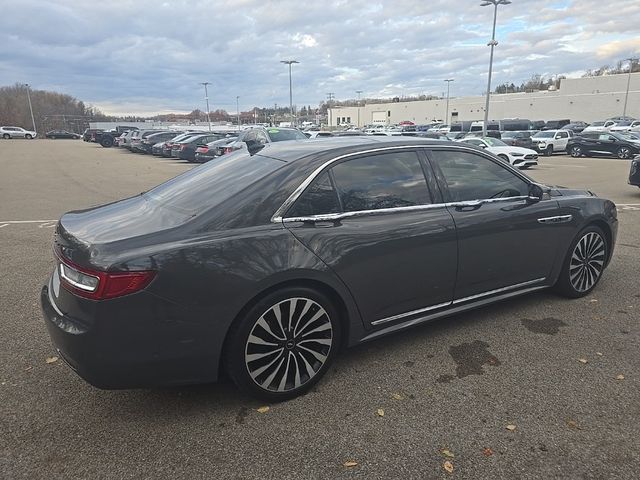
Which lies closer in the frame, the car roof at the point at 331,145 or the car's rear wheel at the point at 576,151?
the car roof at the point at 331,145

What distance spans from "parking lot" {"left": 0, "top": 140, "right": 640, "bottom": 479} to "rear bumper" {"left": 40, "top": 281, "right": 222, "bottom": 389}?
1.14ft

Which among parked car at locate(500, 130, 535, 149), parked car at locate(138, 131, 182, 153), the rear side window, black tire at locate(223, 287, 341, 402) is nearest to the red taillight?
black tire at locate(223, 287, 341, 402)

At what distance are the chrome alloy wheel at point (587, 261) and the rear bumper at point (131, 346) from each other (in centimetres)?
353

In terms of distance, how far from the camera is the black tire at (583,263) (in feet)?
14.6

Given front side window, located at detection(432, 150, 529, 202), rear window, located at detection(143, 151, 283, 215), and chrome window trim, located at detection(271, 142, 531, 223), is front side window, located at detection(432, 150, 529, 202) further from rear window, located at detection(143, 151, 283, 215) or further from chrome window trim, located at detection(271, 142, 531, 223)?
rear window, located at detection(143, 151, 283, 215)

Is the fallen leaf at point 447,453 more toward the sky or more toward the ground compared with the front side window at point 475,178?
more toward the ground

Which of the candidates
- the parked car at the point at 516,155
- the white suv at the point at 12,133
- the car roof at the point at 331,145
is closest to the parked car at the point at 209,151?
the parked car at the point at 516,155

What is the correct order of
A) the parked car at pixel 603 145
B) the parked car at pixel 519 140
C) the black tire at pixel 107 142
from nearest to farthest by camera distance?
the parked car at pixel 603 145 < the parked car at pixel 519 140 < the black tire at pixel 107 142

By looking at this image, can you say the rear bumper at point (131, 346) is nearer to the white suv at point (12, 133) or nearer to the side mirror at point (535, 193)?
the side mirror at point (535, 193)

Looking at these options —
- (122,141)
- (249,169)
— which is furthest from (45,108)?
(249,169)

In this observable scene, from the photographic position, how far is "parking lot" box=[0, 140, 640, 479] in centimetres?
242

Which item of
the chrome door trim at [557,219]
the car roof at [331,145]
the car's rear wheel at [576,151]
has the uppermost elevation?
the car roof at [331,145]

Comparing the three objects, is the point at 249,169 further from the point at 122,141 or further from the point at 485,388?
the point at 122,141

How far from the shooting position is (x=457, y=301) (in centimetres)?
371
